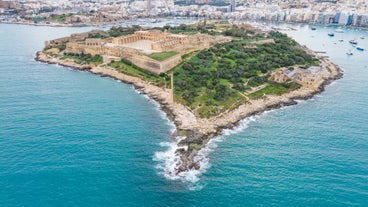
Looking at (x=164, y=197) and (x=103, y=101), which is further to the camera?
(x=103, y=101)

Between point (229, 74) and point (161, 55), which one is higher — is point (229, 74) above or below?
below

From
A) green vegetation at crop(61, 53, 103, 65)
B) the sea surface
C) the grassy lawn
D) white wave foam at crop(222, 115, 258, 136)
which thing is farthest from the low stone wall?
white wave foam at crop(222, 115, 258, 136)

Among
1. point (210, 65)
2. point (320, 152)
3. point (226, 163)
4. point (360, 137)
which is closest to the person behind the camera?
point (226, 163)

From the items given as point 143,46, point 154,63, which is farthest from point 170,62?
point 143,46

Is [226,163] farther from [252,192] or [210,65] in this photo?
[210,65]

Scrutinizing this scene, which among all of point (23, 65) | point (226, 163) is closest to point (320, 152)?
point (226, 163)

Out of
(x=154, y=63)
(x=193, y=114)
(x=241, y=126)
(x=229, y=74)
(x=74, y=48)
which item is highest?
(x=74, y=48)

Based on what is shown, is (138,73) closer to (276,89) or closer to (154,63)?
(154,63)

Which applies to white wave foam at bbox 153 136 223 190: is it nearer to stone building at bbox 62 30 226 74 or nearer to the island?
the island
